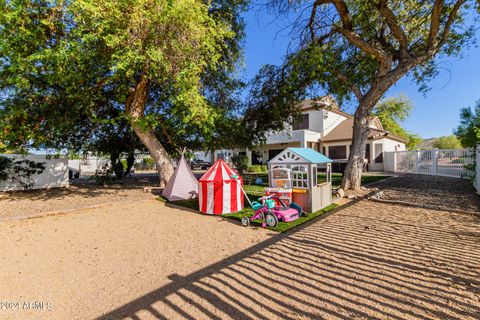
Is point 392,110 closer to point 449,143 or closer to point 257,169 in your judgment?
point 257,169

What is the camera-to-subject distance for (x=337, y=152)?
825 inches

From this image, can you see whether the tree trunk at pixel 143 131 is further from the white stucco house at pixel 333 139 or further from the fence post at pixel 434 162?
the fence post at pixel 434 162

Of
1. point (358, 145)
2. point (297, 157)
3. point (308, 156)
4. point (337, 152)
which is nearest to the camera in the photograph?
point (297, 157)

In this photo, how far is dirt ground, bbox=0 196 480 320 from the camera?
2623 millimetres

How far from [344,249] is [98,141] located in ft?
51.1

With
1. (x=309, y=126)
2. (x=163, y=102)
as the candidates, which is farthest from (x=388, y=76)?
(x=309, y=126)

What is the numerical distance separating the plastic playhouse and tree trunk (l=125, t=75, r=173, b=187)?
671 centimetres

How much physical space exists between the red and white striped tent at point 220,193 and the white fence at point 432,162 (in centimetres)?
1286

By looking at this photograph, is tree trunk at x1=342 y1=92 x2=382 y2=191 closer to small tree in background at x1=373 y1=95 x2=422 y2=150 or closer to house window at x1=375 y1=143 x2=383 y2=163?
house window at x1=375 y1=143 x2=383 y2=163

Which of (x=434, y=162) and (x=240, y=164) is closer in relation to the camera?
(x=434, y=162)

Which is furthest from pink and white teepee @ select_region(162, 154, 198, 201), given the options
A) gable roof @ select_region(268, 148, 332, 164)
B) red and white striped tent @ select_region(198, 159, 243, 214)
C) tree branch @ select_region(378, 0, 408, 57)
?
tree branch @ select_region(378, 0, 408, 57)

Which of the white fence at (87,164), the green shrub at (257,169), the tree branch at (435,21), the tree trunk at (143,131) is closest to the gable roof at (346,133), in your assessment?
the green shrub at (257,169)

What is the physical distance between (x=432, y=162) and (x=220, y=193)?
696 inches

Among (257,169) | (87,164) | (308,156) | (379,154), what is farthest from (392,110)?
(87,164)
